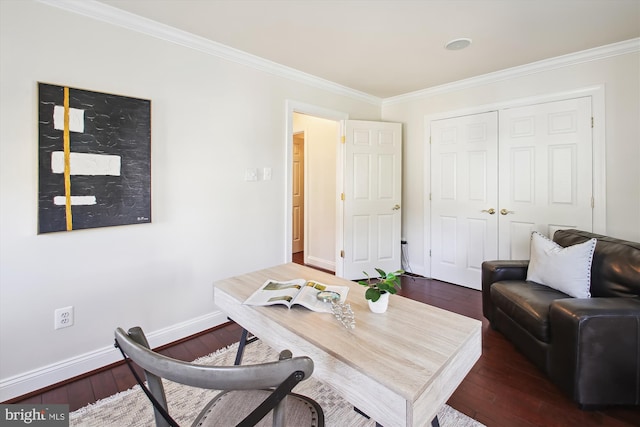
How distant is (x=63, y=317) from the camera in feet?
6.34

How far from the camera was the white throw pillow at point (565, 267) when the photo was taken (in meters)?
2.08

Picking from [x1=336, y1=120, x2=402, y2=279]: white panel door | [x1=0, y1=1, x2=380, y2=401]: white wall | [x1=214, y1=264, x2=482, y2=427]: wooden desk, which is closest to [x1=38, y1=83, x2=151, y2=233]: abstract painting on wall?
[x1=0, y1=1, x2=380, y2=401]: white wall

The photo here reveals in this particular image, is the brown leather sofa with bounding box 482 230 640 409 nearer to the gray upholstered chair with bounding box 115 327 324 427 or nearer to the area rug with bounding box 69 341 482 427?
the area rug with bounding box 69 341 482 427

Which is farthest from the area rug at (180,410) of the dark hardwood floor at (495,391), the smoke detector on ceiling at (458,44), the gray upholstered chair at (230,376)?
the smoke detector on ceiling at (458,44)

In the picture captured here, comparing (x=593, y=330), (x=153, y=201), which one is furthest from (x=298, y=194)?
(x=593, y=330)

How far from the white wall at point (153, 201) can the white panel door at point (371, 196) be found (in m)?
0.96

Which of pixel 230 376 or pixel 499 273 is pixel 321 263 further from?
pixel 230 376

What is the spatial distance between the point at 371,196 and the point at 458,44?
6.13 ft

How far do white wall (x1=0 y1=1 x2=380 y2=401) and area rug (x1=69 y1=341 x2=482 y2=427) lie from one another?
1.59 feet

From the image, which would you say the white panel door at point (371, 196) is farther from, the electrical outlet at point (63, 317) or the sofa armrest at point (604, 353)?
the electrical outlet at point (63, 317)

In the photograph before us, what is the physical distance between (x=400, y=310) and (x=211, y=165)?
6.36 feet

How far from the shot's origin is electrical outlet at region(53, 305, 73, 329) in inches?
75.2

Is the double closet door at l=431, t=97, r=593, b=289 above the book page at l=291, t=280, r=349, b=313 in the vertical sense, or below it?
above

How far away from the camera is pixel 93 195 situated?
198cm
